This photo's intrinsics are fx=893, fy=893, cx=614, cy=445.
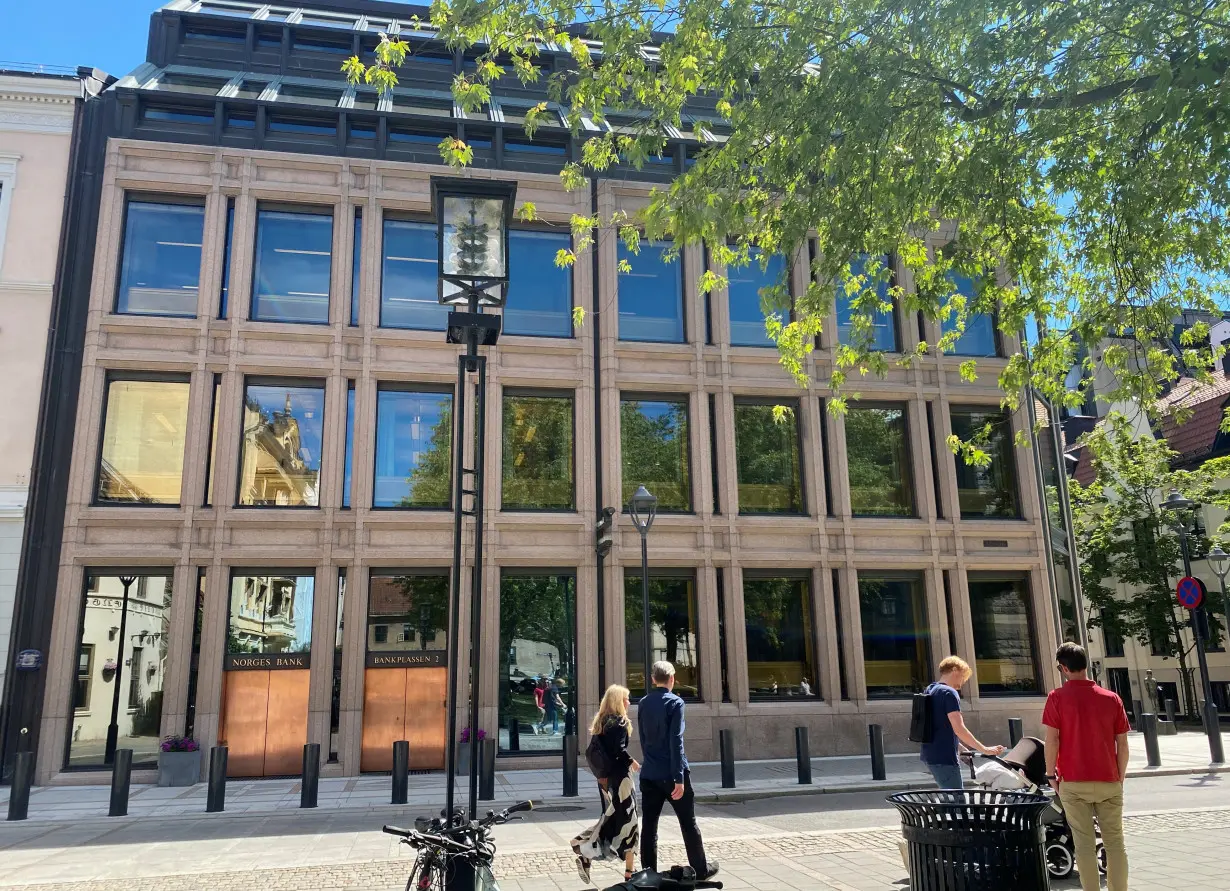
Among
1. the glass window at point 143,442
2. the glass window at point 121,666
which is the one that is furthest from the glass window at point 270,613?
the glass window at point 143,442

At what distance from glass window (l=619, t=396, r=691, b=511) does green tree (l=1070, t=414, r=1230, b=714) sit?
63.0ft

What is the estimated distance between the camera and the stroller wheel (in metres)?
7.79

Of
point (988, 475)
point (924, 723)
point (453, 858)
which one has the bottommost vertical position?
point (453, 858)

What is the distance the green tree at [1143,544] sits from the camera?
31344 millimetres

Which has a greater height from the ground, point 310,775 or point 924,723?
point 924,723

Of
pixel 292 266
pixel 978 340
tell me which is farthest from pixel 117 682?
pixel 978 340

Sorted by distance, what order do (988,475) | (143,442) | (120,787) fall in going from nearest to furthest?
(120,787), (143,442), (988,475)

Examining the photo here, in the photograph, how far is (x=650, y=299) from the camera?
68.9ft

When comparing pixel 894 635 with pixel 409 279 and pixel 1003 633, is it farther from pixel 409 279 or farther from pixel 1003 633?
pixel 409 279

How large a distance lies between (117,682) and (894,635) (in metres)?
16.3

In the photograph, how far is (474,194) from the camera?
776cm

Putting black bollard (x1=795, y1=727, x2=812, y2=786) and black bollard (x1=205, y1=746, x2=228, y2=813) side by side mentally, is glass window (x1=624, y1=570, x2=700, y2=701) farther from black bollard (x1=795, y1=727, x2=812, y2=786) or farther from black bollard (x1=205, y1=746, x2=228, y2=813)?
black bollard (x1=205, y1=746, x2=228, y2=813)

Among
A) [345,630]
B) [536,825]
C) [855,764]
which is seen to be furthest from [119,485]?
[855,764]

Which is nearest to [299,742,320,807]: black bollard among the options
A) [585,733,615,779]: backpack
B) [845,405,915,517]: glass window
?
[585,733,615,779]: backpack
